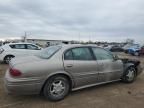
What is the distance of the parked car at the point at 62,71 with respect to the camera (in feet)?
11.9

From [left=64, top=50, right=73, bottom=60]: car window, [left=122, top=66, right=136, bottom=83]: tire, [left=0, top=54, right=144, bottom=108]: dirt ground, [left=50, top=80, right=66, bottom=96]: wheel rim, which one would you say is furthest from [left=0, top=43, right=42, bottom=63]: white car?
[left=50, top=80, right=66, bottom=96]: wheel rim

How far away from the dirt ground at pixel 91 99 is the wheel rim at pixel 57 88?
234mm

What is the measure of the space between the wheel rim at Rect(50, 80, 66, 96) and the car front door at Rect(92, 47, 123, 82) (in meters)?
1.31

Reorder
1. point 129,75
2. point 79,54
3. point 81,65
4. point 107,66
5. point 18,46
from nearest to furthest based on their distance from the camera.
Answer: point 81,65
point 79,54
point 107,66
point 129,75
point 18,46

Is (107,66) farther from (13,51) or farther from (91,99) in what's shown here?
(13,51)

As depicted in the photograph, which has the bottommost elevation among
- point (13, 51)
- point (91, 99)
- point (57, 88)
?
point (91, 99)

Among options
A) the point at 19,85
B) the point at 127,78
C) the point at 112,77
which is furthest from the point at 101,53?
the point at 19,85

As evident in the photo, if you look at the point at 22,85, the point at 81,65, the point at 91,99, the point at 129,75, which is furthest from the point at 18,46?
the point at 91,99

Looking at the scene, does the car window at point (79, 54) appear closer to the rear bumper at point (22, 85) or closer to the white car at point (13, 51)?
the rear bumper at point (22, 85)

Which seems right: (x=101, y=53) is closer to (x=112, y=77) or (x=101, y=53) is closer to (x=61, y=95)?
(x=112, y=77)

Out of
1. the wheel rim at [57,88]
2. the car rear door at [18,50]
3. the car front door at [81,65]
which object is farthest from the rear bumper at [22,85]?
the car rear door at [18,50]

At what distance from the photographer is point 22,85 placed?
357 cm

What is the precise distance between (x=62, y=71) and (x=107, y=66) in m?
1.64

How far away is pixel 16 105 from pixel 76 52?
2.06 m
